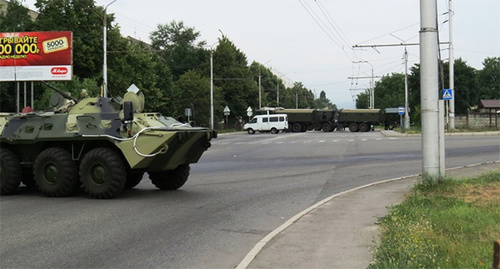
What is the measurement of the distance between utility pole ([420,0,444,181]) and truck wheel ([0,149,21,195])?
8692 millimetres

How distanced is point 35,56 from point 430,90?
2743cm

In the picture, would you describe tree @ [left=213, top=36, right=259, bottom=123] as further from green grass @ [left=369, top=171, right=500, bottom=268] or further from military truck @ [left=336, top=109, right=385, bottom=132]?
green grass @ [left=369, top=171, right=500, bottom=268]

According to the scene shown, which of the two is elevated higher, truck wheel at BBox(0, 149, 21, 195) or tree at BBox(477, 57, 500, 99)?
tree at BBox(477, 57, 500, 99)

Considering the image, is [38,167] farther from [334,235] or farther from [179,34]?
[179,34]

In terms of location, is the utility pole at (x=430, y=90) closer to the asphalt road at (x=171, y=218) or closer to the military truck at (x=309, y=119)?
the asphalt road at (x=171, y=218)

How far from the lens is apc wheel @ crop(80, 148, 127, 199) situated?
11.7 m

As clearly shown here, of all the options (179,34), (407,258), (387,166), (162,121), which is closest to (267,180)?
(162,121)

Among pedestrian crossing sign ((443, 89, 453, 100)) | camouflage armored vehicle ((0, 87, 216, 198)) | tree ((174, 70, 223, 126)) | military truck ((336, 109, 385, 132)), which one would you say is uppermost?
tree ((174, 70, 223, 126))

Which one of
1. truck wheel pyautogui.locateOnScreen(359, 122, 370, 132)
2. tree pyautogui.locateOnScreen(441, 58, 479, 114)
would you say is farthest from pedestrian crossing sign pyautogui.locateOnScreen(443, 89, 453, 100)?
tree pyautogui.locateOnScreen(441, 58, 479, 114)

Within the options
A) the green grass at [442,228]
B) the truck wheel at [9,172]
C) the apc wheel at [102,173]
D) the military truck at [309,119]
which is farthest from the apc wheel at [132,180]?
the military truck at [309,119]

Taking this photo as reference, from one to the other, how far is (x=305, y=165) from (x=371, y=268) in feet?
47.1

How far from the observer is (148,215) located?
10148mm

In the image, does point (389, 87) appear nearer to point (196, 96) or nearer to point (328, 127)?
point (328, 127)

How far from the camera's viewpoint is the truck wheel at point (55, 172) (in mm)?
12141
